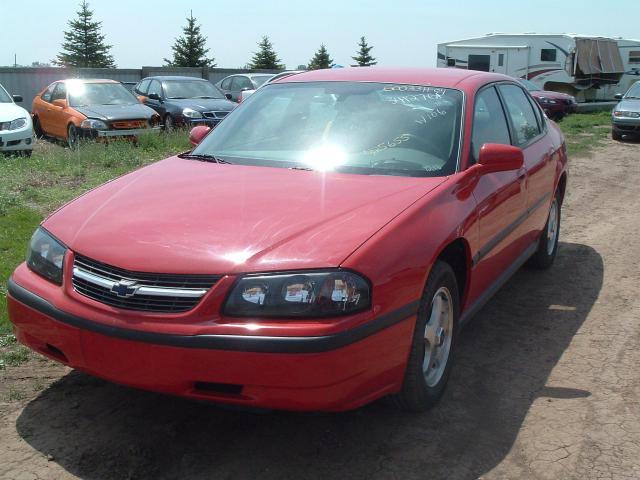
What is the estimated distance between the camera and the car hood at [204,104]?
14656 mm

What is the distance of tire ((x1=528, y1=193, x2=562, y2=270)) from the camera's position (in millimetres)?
5953

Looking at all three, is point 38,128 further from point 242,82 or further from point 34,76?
point 34,76

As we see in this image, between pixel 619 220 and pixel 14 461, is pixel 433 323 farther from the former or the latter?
pixel 619 220

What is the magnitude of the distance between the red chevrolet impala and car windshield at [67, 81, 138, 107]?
34.4 feet

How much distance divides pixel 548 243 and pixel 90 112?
988 centimetres

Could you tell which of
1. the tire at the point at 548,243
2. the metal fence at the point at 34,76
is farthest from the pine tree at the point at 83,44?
the tire at the point at 548,243

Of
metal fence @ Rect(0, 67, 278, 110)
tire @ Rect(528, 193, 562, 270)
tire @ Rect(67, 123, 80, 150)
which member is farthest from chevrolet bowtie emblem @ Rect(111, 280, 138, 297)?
metal fence @ Rect(0, 67, 278, 110)

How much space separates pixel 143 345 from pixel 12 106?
10273 millimetres

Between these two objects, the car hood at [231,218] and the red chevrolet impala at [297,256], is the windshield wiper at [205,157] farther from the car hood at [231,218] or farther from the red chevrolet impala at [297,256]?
the car hood at [231,218]

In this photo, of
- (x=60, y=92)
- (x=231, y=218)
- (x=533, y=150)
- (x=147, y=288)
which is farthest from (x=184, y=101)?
(x=147, y=288)

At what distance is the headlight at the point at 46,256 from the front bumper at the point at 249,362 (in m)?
0.20

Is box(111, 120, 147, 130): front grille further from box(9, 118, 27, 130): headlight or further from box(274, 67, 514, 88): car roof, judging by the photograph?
box(274, 67, 514, 88): car roof

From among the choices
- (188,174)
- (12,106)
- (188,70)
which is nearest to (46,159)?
(12,106)

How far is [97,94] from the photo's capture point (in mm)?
14500
